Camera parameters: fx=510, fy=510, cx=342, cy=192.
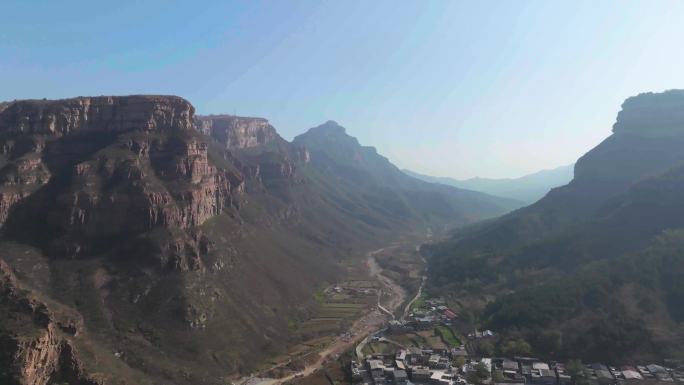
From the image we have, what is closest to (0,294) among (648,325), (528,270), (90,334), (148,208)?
(90,334)

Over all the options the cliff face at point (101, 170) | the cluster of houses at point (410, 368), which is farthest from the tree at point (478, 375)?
the cliff face at point (101, 170)

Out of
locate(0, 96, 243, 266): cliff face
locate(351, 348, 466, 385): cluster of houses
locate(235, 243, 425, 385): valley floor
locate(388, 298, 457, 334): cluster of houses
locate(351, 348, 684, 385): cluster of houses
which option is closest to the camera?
locate(351, 348, 684, 385): cluster of houses

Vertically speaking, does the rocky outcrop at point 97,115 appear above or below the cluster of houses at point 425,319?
above

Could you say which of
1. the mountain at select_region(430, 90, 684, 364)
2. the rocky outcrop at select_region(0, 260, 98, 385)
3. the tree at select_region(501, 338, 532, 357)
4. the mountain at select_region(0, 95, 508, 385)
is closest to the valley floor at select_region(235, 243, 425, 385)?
the mountain at select_region(0, 95, 508, 385)

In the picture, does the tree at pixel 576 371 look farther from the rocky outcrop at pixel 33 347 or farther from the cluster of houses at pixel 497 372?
the rocky outcrop at pixel 33 347

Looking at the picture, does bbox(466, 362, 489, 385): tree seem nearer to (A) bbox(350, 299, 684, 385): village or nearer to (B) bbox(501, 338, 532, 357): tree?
(A) bbox(350, 299, 684, 385): village

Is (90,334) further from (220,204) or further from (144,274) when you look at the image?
(220,204)
